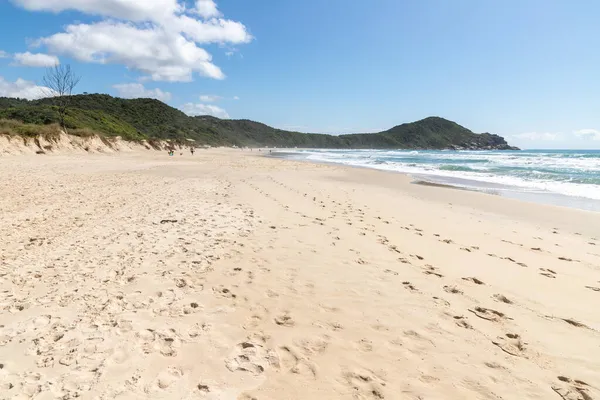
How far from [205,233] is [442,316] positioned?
5.01 metres

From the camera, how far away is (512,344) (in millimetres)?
3521

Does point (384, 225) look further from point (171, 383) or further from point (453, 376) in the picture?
point (171, 383)

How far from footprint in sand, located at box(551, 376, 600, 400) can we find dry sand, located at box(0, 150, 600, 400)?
0.02 meters

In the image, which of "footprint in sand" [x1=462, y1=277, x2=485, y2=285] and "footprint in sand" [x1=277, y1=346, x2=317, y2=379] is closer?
"footprint in sand" [x1=277, y1=346, x2=317, y2=379]

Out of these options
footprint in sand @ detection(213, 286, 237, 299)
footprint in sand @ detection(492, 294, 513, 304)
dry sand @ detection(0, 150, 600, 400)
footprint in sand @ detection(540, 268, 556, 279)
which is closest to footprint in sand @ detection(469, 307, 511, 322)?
dry sand @ detection(0, 150, 600, 400)

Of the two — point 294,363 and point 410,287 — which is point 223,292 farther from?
point 410,287

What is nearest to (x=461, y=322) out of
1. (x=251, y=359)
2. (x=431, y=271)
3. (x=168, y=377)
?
(x=431, y=271)

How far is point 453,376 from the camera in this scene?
9.82 feet

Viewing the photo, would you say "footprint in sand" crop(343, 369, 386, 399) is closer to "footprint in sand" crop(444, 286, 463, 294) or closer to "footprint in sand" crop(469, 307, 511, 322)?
"footprint in sand" crop(469, 307, 511, 322)

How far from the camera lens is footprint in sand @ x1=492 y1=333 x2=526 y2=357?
3.38m

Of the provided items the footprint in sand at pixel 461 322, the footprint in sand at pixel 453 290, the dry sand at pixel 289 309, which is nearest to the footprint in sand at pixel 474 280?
the dry sand at pixel 289 309

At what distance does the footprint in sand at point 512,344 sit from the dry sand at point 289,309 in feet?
0.05

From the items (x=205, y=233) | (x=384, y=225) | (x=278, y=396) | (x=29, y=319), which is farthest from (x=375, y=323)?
(x=384, y=225)

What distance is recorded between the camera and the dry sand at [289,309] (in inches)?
114
